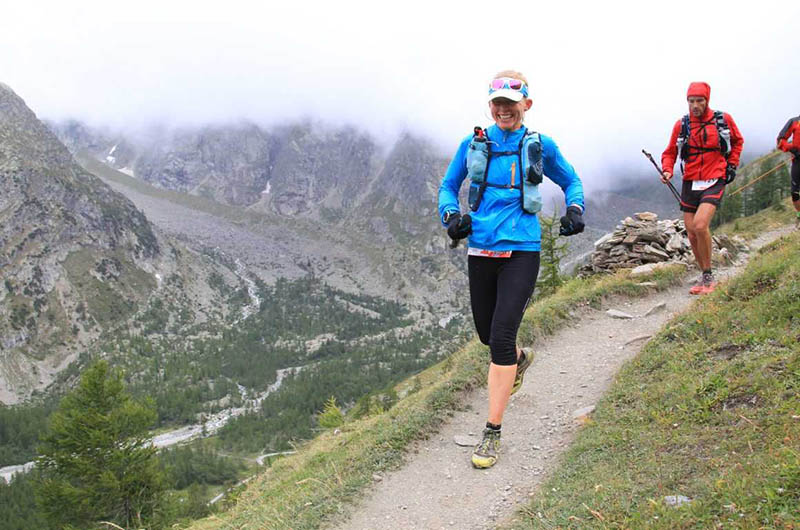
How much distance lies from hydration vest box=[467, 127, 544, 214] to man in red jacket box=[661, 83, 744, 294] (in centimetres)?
485

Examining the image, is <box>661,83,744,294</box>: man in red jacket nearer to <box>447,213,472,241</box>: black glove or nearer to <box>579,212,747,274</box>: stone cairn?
<box>579,212,747,274</box>: stone cairn

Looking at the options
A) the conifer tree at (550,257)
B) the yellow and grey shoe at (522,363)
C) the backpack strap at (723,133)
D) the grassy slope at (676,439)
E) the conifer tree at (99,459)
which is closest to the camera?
the grassy slope at (676,439)

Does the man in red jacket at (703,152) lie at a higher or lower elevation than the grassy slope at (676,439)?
higher

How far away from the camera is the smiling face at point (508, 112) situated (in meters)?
5.35

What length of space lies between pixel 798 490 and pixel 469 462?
3.39 m

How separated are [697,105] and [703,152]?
0.83m

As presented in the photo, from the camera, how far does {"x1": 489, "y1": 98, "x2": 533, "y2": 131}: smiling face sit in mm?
5348

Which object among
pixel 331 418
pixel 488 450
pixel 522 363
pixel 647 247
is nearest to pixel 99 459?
pixel 331 418

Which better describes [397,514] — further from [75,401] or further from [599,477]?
[75,401]

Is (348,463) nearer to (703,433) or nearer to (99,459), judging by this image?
(703,433)

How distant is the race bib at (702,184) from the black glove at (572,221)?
16.8ft

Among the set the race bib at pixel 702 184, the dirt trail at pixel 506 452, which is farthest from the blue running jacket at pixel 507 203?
the race bib at pixel 702 184

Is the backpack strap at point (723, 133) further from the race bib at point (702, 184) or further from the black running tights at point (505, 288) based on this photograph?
the black running tights at point (505, 288)

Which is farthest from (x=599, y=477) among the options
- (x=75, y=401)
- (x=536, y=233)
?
(x=75, y=401)
